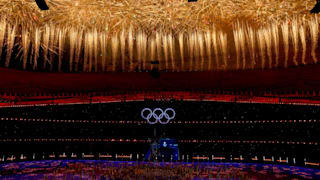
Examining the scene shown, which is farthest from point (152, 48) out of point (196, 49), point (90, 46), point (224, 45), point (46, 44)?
point (46, 44)

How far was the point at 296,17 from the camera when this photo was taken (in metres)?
4.85

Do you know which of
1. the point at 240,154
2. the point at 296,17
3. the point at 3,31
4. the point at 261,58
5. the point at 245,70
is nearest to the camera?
the point at 296,17

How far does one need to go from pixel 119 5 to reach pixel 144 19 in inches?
25.6

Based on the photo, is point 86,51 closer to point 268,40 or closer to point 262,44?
point 262,44

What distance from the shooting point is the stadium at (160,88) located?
4.82 metres

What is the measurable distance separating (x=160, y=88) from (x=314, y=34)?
14.9ft

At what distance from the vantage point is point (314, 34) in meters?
5.36

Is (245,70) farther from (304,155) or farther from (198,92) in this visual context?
(304,155)

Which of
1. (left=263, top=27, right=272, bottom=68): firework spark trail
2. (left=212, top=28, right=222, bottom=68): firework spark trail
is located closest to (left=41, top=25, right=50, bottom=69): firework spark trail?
(left=212, top=28, right=222, bottom=68): firework spark trail

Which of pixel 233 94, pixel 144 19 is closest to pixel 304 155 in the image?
pixel 233 94

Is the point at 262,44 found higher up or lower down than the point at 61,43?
lower down

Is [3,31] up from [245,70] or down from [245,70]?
up

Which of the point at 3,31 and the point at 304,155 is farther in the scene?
the point at 304,155

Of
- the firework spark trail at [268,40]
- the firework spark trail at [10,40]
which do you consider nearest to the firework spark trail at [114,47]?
the firework spark trail at [10,40]
